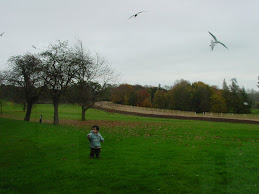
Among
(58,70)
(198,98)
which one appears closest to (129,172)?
(58,70)

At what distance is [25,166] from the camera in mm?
9203

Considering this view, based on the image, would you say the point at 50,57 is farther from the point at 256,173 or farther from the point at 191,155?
the point at 256,173

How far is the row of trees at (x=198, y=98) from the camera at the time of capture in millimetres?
55100

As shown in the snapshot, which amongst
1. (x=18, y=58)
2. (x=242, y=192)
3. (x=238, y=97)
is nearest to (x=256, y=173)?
(x=242, y=192)

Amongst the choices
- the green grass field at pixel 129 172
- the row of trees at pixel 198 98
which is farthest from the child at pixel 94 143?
the row of trees at pixel 198 98

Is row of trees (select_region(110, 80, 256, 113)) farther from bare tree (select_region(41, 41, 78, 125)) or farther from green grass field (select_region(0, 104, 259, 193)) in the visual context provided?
green grass field (select_region(0, 104, 259, 193))

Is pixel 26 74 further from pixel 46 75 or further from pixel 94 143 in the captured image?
pixel 94 143

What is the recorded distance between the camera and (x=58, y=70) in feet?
92.0

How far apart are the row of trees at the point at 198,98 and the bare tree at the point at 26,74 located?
1777 centimetres

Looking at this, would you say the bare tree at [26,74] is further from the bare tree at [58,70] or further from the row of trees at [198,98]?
the row of trees at [198,98]

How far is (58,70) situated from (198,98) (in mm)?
52659

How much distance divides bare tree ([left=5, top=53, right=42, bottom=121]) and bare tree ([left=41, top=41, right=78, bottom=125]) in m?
1.08

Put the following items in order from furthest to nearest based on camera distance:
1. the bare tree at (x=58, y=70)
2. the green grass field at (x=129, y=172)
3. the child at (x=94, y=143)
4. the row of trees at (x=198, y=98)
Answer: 1. the row of trees at (x=198, y=98)
2. the bare tree at (x=58, y=70)
3. the child at (x=94, y=143)
4. the green grass field at (x=129, y=172)

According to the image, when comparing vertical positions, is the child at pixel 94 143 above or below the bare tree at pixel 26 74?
below
